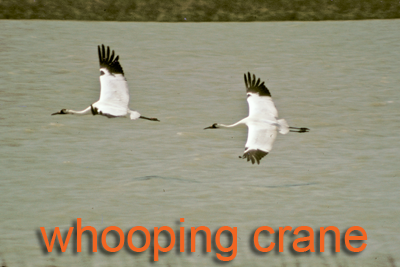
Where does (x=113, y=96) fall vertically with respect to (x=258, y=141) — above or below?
above

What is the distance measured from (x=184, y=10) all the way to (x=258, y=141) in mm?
10895

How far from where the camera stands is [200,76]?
13859 millimetres

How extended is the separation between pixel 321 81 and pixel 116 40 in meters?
5.19

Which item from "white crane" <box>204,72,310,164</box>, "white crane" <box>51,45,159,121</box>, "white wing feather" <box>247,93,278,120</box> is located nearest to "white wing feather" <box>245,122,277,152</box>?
"white crane" <box>204,72,310,164</box>

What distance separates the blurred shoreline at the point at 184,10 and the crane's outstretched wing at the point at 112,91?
930 centimetres

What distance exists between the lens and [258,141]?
685 centimetres

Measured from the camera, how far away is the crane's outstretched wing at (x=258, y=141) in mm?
6684

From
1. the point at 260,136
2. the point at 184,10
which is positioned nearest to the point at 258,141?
the point at 260,136

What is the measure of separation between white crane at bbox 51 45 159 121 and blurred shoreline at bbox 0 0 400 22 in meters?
9.30

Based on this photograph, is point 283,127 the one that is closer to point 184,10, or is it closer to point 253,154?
point 253,154

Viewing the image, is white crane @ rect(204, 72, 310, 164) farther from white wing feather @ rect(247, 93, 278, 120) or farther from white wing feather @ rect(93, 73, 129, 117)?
white wing feather @ rect(93, 73, 129, 117)

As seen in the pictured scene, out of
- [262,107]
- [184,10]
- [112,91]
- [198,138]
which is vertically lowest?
[198,138]

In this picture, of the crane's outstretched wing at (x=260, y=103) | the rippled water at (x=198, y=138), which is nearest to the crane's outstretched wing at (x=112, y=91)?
the crane's outstretched wing at (x=260, y=103)

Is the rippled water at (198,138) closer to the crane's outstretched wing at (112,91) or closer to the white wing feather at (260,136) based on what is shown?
the white wing feather at (260,136)
